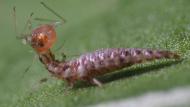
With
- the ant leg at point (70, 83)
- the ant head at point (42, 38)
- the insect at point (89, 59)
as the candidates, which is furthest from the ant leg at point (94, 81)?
the ant head at point (42, 38)

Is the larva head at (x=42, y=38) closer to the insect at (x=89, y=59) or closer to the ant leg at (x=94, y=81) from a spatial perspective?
the insect at (x=89, y=59)

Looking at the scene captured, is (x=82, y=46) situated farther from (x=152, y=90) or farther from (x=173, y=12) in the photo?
(x=152, y=90)

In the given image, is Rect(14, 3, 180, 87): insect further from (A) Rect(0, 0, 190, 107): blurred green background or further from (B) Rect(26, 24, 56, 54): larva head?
(A) Rect(0, 0, 190, 107): blurred green background

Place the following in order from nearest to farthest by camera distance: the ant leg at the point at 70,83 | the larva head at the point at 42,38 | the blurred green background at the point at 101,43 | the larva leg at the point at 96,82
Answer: the blurred green background at the point at 101,43
the larva leg at the point at 96,82
the ant leg at the point at 70,83
the larva head at the point at 42,38

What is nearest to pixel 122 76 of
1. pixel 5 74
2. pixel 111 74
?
pixel 111 74

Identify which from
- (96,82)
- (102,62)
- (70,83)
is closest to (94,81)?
(96,82)

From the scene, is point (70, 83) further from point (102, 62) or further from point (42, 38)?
point (42, 38)

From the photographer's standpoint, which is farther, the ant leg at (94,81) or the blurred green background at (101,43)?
the ant leg at (94,81)

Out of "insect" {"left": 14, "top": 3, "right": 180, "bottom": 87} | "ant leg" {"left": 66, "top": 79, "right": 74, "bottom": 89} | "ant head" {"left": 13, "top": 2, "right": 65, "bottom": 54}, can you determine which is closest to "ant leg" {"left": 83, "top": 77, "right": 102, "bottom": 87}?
"insect" {"left": 14, "top": 3, "right": 180, "bottom": 87}
